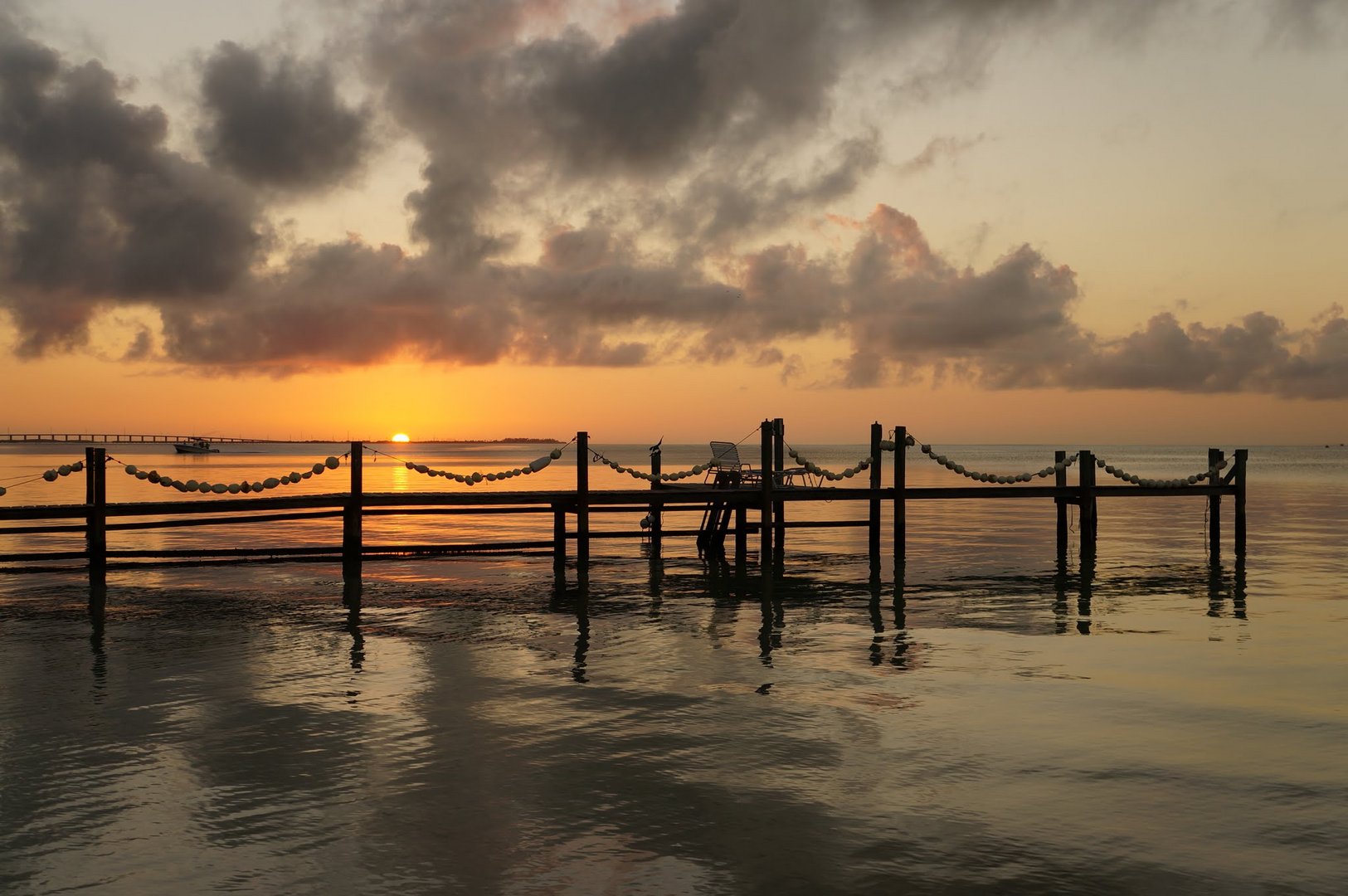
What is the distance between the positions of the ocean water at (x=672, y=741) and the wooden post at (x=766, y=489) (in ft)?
13.8

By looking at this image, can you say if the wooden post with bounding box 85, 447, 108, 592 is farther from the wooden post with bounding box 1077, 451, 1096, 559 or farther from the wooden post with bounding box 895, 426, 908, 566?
the wooden post with bounding box 1077, 451, 1096, 559

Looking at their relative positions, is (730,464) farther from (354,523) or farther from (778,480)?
(354,523)

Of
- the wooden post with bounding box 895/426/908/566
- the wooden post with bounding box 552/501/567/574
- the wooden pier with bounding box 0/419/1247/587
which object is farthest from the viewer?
the wooden post with bounding box 895/426/908/566

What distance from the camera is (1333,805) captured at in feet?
26.2

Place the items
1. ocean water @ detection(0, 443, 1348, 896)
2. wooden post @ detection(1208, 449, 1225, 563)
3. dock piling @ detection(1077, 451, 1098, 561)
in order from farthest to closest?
wooden post @ detection(1208, 449, 1225, 563) → dock piling @ detection(1077, 451, 1098, 561) → ocean water @ detection(0, 443, 1348, 896)

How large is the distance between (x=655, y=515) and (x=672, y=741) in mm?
Result: 17994

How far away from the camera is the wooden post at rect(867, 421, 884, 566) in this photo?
2476 cm

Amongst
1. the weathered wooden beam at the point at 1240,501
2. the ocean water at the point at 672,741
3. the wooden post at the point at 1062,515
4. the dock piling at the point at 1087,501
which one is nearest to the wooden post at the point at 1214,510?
the weathered wooden beam at the point at 1240,501

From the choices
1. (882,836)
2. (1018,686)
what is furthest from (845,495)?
(882,836)

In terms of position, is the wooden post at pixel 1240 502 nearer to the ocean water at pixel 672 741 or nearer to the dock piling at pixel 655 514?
the ocean water at pixel 672 741

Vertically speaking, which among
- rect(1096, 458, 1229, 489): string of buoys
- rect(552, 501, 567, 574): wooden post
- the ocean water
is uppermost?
rect(1096, 458, 1229, 489): string of buoys

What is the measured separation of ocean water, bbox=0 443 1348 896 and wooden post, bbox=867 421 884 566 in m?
4.78

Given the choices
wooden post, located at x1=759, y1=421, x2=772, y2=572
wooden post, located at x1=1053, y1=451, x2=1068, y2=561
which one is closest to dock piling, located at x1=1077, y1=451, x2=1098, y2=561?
wooden post, located at x1=1053, y1=451, x2=1068, y2=561

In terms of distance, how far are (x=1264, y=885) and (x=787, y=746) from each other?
3.75 m
